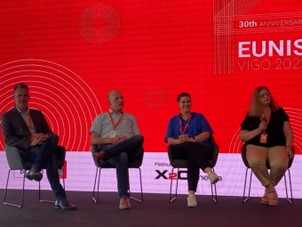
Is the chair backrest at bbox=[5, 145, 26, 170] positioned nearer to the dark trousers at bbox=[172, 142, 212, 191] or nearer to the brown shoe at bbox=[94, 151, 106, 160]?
the brown shoe at bbox=[94, 151, 106, 160]

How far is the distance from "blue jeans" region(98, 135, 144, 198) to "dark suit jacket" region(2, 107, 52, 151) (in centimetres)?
70

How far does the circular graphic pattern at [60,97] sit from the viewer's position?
18.9 ft

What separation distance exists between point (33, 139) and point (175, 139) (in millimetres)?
1320

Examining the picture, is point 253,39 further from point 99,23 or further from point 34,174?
point 34,174

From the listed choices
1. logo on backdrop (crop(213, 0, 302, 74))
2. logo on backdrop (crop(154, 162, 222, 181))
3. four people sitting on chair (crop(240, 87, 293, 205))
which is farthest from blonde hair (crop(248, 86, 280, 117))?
logo on backdrop (crop(154, 162, 222, 181))

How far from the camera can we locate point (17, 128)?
4578 millimetres

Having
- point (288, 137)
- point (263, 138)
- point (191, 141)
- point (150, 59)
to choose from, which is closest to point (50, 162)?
point (191, 141)

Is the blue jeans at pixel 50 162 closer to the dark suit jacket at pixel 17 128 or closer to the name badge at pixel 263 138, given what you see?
the dark suit jacket at pixel 17 128

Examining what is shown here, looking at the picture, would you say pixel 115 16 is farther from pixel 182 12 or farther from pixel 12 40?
pixel 12 40

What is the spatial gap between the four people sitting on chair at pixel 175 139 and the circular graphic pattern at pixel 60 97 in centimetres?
95

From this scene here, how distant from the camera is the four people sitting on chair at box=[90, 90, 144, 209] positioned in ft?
14.6

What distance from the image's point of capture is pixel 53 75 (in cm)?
584

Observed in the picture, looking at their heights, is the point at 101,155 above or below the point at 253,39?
below

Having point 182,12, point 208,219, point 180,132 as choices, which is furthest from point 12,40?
point 208,219
